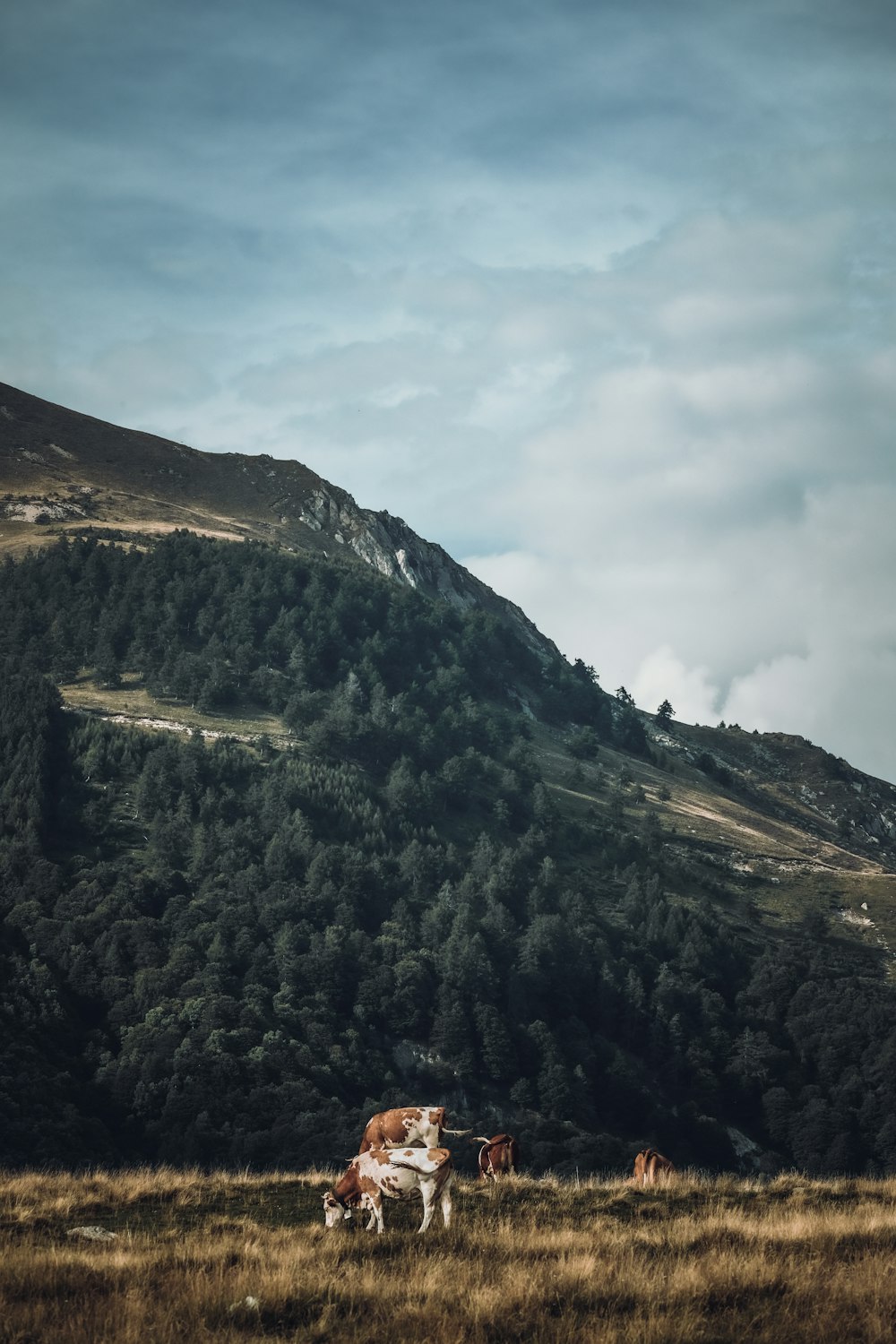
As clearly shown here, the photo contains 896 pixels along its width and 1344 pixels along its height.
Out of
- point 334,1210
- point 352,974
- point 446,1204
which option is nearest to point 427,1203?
point 446,1204

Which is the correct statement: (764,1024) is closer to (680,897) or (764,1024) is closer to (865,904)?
(680,897)

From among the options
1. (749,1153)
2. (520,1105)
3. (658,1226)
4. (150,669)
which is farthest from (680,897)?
(658,1226)

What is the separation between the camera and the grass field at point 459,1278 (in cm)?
1153

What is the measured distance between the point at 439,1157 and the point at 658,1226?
3.97 metres

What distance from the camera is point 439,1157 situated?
55.7ft

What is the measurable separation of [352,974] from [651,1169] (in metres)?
107

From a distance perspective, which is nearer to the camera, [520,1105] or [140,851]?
[520,1105]

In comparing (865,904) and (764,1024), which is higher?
(865,904)

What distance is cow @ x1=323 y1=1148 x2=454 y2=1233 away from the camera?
1673 cm

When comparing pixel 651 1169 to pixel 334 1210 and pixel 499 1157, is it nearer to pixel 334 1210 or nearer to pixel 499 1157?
pixel 499 1157

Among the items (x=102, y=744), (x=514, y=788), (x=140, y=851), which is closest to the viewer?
(x=140, y=851)

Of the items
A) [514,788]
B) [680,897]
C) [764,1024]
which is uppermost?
[514,788]

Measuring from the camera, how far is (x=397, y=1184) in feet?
55.5

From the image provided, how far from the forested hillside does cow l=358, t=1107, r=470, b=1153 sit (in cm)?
7571
